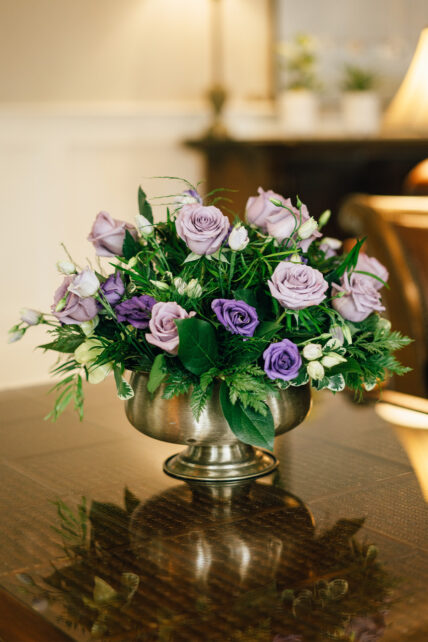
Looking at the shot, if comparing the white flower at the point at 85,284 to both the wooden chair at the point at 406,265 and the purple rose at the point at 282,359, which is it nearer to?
the purple rose at the point at 282,359

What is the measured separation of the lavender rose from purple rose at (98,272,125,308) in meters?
0.10

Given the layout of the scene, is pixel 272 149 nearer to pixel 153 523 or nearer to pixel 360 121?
pixel 360 121

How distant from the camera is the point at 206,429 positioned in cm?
124

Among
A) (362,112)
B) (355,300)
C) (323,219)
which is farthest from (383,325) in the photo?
(362,112)

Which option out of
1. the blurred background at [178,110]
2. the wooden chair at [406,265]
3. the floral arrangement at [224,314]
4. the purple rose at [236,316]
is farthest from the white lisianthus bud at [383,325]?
the blurred background at [178,110]

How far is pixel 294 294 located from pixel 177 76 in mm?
4030

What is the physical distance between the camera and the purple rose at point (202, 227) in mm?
1187

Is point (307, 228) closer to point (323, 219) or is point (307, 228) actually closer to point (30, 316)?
point (323, 219)

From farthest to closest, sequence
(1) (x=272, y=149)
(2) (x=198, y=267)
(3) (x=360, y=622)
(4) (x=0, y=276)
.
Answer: (1) (x=272, y=149) < (4) (x=0, y=276) < (2) (x=198, y=267) < (3) (x=360, y=622)

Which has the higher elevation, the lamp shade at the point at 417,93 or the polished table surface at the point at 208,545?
the lamp shade at the point at 417,93

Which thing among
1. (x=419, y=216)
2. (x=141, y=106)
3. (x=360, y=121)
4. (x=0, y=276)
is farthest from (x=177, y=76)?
(x=419, y=216)

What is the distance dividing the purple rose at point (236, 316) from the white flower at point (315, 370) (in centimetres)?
10

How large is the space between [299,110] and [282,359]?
12.8ft

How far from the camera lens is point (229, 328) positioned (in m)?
1.16
